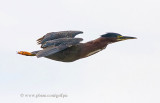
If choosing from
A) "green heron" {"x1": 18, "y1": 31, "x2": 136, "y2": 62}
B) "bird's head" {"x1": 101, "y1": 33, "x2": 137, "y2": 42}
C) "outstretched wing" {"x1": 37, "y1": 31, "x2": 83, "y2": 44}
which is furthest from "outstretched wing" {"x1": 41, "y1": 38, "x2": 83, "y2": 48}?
"bird's head" {"x1": 101, "y1": 33, "x2": 137, "y2": 42}

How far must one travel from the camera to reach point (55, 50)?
55.6ft

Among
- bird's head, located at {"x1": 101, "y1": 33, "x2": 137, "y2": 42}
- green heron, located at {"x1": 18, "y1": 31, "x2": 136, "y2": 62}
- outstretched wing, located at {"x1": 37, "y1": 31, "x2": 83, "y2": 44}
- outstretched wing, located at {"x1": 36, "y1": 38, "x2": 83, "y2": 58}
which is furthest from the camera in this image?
outstretched wing, located at {"x1": 37, "y1": 31, "x2": 83, "y2": 44}

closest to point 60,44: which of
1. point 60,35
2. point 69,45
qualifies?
point 69,45

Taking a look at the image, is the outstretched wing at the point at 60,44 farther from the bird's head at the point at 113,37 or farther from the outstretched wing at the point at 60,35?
the bird's head at the point at 113,37

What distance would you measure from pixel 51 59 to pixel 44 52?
170 centimetres

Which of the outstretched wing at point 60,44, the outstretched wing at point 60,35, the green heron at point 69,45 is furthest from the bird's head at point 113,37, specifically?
the outstretched wing at point 60,44

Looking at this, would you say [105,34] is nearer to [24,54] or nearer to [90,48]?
[90,48]

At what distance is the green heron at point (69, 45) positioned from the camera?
1734cm

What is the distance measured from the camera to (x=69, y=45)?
17391 millimetres

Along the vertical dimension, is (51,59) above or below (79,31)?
below

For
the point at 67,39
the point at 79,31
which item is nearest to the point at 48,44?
the point at 67,39

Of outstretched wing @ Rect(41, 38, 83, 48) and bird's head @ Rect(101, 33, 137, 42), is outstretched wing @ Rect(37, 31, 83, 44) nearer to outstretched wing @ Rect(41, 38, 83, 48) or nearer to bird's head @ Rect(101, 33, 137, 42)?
bird's head @ Rect(101, 33, 137, 42)

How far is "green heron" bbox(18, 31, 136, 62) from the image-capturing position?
17344 millimetres

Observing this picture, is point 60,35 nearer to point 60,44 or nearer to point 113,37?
point 60,44
